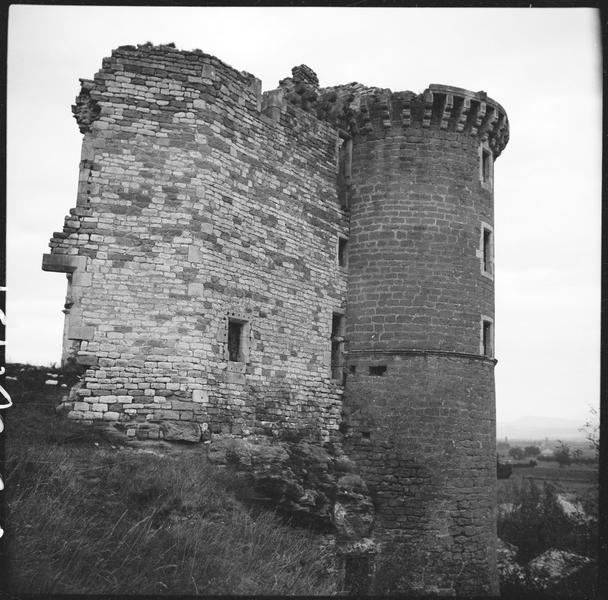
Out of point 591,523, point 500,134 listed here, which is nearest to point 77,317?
point 500,134

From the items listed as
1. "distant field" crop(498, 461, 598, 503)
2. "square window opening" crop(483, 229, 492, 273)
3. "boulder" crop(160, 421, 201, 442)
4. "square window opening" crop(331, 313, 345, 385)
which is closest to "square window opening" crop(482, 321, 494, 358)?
"square window opening" crop(483, 229, 492, 273)

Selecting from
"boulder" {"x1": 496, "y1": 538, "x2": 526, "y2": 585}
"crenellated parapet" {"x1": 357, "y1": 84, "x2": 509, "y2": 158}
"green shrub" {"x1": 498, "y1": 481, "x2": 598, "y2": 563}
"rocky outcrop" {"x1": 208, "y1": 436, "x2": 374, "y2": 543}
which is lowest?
"green shrub" {"x1": 498, "y1": 481, "x2": 598, "y2": 563}

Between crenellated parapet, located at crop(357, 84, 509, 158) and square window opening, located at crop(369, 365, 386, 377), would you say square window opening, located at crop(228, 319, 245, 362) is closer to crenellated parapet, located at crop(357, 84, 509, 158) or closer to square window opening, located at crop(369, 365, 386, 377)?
square window opening, located at crop(369, 365, 386, 377)

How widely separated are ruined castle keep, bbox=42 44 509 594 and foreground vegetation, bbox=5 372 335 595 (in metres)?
0.81

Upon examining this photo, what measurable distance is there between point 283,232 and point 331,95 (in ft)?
12.7

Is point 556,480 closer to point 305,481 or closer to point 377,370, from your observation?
point 377,370

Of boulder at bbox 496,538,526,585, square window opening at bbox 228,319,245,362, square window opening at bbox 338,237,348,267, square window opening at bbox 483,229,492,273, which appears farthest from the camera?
boulder at bbox 496,538,526,585

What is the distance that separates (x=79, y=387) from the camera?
10945mm

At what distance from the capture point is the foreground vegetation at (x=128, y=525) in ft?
22.9

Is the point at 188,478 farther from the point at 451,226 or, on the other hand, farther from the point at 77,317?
the point at 451,226

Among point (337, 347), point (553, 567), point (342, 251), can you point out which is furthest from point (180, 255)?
point (553, 567)

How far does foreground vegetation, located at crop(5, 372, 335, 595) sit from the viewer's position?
22.9ft

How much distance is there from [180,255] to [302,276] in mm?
3255

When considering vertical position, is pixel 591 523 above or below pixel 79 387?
below
